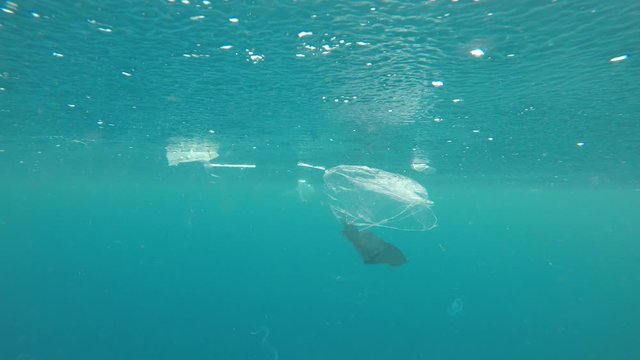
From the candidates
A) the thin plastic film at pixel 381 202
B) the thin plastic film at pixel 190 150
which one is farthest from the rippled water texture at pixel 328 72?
the thin plastic film at pixel 381 202

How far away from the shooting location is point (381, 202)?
25.0ft

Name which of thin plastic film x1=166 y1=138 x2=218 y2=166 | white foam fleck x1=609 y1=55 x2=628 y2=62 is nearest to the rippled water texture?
white foam fleck x1=609 y1=55 x2=628 y2=62

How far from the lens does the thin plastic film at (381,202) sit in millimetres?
7012

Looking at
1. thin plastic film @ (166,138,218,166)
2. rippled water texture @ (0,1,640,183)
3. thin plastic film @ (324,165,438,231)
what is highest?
rippled water texture @ (0,1,640,183)

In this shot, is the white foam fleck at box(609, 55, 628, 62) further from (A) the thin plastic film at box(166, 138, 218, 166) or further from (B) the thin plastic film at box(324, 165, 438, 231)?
(A) the thin plastic film at box(166, 138, 218, 166)

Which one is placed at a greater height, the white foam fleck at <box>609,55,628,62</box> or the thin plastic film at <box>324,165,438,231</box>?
the white foam fleck at <box>609,55,628,62</box>

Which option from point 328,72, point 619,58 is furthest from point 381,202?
point 619,58

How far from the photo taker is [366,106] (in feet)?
34.4

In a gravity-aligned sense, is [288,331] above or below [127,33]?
below

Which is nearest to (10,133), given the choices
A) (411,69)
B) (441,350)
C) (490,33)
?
(411,69)

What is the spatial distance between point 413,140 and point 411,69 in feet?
25.4

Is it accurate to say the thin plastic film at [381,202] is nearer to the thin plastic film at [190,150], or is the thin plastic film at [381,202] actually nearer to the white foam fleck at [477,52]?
the white foam fleck at [477,52]

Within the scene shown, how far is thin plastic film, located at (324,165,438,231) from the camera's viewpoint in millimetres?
7012

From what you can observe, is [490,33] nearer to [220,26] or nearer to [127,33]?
[220,26]
